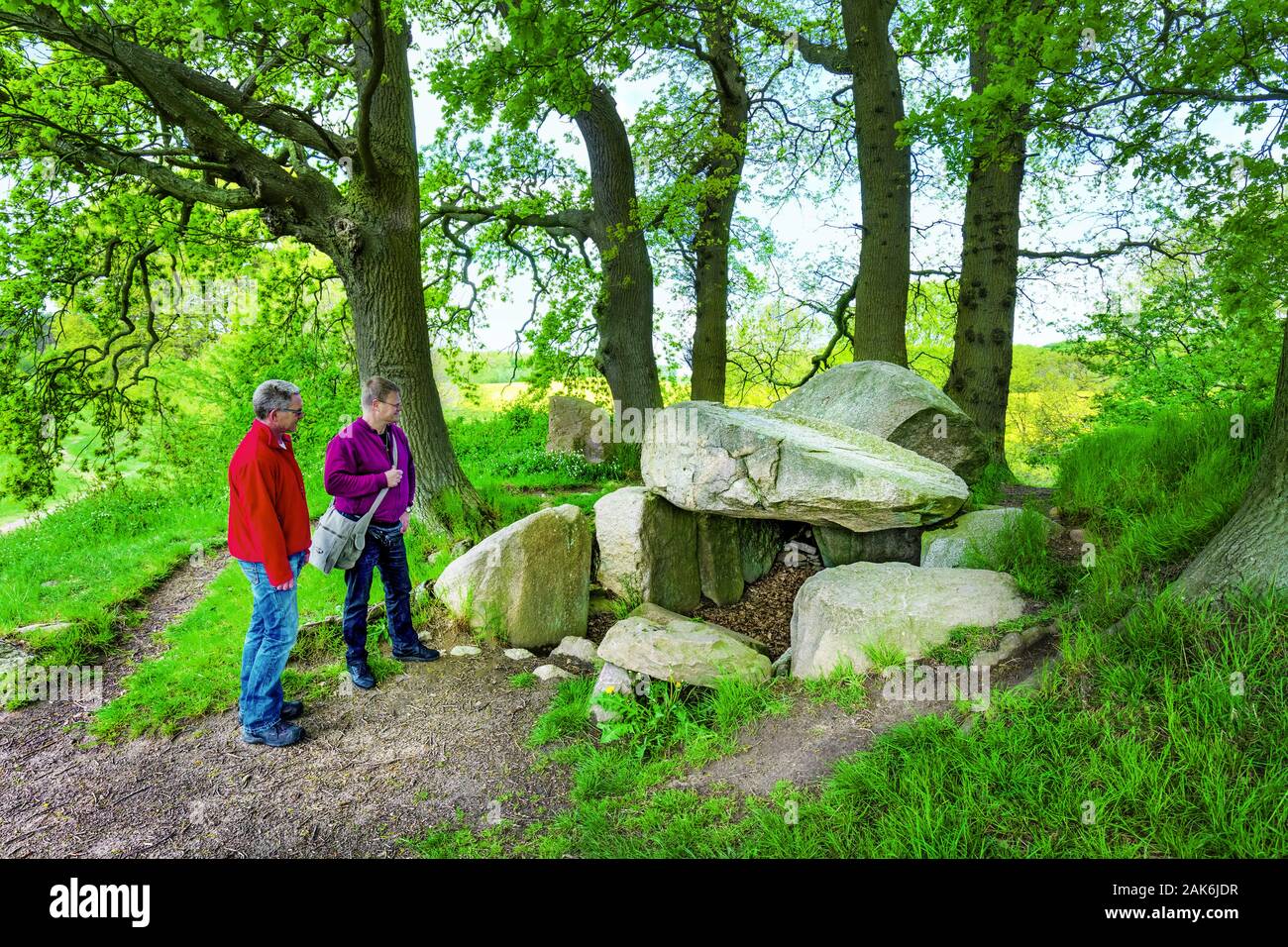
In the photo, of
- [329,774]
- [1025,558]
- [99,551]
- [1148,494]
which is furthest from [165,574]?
[1148,494]

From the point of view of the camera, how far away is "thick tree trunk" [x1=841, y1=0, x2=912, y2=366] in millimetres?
10000

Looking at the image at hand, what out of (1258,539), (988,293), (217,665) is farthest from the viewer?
(988,293)

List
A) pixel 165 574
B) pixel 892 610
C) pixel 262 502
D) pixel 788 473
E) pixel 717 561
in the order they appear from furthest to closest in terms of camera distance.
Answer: pixel 165 574, pixel 717 561, pixel 788 473, pixel 892 610, pixel 262 502

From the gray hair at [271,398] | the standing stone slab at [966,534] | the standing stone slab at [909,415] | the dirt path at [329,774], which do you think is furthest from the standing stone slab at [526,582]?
the standing stone slab at [966,534]

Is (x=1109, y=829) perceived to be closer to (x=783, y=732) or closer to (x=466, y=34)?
(x=783, y=732)

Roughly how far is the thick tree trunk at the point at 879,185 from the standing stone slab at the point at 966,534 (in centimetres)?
454

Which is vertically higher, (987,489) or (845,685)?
(987,489)

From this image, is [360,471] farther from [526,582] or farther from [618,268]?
[618,268]

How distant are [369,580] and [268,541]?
1.20 meters

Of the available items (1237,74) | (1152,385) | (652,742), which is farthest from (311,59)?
(1152,385)

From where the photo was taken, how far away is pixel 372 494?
527 centimetres

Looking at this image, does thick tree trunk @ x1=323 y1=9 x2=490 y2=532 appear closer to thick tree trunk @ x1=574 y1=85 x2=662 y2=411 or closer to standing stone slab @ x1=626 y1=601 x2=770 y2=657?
standing stone slab @ x1=626 y1=601 x2=770 y2=657

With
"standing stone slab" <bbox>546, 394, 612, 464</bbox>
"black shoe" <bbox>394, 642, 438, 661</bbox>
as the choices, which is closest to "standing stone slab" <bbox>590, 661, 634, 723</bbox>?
"black shoe" <bbox>394, 642, 438, 661</bbox>

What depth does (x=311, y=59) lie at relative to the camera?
8.32 meters
